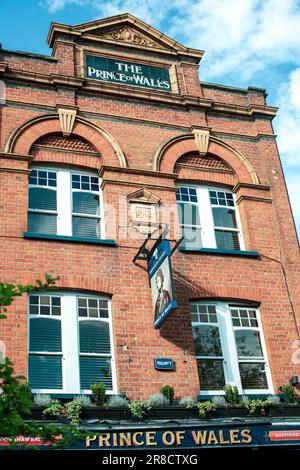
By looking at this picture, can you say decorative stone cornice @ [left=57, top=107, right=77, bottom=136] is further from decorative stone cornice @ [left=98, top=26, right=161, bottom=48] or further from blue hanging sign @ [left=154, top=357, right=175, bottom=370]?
blue hanging sign @ [left=154, top=357, right=175, bottom=370]

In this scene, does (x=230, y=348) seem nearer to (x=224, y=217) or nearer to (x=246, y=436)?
(x=246, y=436)

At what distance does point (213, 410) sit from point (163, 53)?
10.8 m

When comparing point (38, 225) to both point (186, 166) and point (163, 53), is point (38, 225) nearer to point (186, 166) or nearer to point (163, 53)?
point (186, 166)

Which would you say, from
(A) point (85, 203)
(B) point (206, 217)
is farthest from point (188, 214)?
(A) point (85, 203)

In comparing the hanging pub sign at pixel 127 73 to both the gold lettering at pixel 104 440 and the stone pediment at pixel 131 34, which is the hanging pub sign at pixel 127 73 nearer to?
the stone pediment at pixel 131 34

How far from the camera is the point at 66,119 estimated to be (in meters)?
16.1

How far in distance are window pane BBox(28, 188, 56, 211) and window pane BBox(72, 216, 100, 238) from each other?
2.09 feet

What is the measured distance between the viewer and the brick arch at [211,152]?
648 inches

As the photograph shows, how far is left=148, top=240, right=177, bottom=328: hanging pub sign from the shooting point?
1267cm

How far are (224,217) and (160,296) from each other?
414 cm

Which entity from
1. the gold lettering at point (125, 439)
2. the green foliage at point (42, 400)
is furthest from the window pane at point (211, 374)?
the green foliage at point (42, 400)

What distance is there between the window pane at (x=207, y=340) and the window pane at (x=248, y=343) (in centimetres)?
50

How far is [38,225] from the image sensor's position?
48.0 feet
